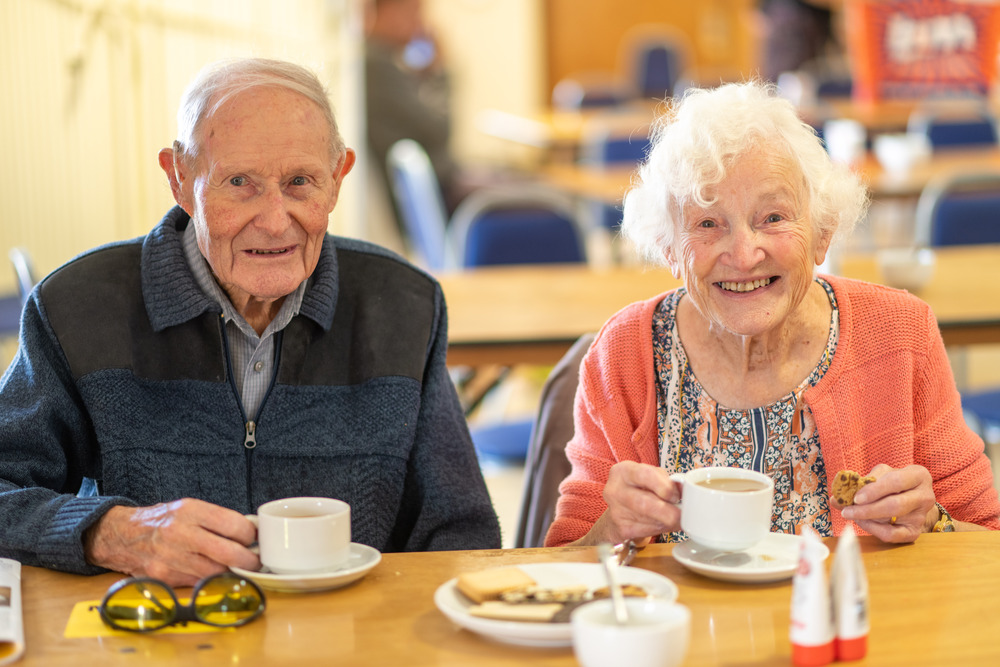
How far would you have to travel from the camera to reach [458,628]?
1195mm

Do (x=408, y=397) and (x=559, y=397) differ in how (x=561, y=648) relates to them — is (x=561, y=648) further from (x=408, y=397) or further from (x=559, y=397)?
(x=559, y=397)

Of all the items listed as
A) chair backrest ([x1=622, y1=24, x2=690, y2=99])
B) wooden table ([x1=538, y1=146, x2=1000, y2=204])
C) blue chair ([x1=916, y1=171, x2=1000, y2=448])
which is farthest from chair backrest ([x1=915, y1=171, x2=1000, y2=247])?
chair backrest ([x1=622, y1=24, x2=690, y2=99])

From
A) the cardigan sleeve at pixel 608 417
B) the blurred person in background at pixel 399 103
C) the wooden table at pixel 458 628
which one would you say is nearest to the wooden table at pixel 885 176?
the blurred person in background at pixel 399 103

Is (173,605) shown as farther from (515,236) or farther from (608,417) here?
Answer: (515,236)

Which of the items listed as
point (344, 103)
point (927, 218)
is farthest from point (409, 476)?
point (344, 103)

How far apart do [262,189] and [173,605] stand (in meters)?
0.66

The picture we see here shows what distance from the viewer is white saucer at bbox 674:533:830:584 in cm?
128

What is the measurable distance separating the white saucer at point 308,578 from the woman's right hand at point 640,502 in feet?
1.01

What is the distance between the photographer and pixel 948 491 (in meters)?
1.62

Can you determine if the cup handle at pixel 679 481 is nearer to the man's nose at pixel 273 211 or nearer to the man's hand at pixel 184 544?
the man's hand at pixel 184 544

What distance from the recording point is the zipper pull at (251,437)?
5.49 feet

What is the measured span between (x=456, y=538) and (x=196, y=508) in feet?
1.67

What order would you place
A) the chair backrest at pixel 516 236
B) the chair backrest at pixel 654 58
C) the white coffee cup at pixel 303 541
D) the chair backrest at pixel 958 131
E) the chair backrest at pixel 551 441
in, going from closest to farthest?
1. the white coffee cup at pixel 303 541
2. the chair backrest at pixel 551 441
3. the chair backrest at pixel 516 236
4. the chair backrest at pixel 958 131
5. the chair backrest at pixel 654 58

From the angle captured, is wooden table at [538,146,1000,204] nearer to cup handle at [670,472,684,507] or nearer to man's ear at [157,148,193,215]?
man's ear at [157,148,193,215]
